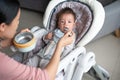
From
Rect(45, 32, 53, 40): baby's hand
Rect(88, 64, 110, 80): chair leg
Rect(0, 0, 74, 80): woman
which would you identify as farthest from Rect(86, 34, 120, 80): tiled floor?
Rect(0, 0, 74, 80): woman

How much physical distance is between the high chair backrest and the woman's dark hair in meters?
0.63

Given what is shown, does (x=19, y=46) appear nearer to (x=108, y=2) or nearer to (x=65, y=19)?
(x=65, y=19)

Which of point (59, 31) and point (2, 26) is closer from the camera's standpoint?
point (2, 26)

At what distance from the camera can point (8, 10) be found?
1.00m

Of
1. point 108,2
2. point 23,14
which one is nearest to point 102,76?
point 108,2

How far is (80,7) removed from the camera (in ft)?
5.39

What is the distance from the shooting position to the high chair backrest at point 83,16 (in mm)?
1533

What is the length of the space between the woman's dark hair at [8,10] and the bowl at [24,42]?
0.80ft

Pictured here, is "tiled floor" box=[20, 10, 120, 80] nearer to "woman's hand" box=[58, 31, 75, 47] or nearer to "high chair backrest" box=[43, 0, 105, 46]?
"high chair backrest" box=[43, 0, 105, 46]

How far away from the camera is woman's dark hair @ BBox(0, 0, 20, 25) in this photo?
99 cm

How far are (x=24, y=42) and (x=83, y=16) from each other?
0.53 meters

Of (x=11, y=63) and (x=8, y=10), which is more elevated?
(x=8, y=10)

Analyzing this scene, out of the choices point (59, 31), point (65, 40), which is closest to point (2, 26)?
point (65, 40)

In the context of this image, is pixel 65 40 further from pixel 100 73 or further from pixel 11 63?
pixel 100 73
